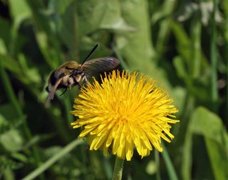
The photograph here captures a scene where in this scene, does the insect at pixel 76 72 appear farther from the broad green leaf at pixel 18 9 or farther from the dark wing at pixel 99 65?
the broad green leaf at pixel 18 9

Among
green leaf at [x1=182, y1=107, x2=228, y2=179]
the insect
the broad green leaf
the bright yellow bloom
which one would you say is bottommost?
green leaf at [x1=182, y1=107, x2=228, y2=179]

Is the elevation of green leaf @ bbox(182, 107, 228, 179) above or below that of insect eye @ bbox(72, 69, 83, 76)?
below

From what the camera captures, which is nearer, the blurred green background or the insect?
the insect

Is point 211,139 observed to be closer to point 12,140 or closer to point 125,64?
point 125,64

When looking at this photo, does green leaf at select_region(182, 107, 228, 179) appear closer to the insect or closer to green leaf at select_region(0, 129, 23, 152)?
green leaf at select_region(0, 129, 23, 152)

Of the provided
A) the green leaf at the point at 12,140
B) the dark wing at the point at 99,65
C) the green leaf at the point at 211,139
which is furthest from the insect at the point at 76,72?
the green leaf at the point at 12,140

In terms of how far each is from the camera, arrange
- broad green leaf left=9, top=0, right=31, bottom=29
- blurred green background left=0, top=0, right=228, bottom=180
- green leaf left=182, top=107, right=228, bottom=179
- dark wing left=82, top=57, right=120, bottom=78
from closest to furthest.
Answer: dark wing left=82, top=57, right=120, bottom=78, green leaf left=182, top=107, right=228, bottom=179, blurred green background left=0, top=0, right=228, bottom=180, broad green leaf left=9, top=0, right=31, bottom=29

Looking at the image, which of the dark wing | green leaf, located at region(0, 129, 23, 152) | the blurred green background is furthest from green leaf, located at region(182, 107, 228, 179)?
the dark wing
